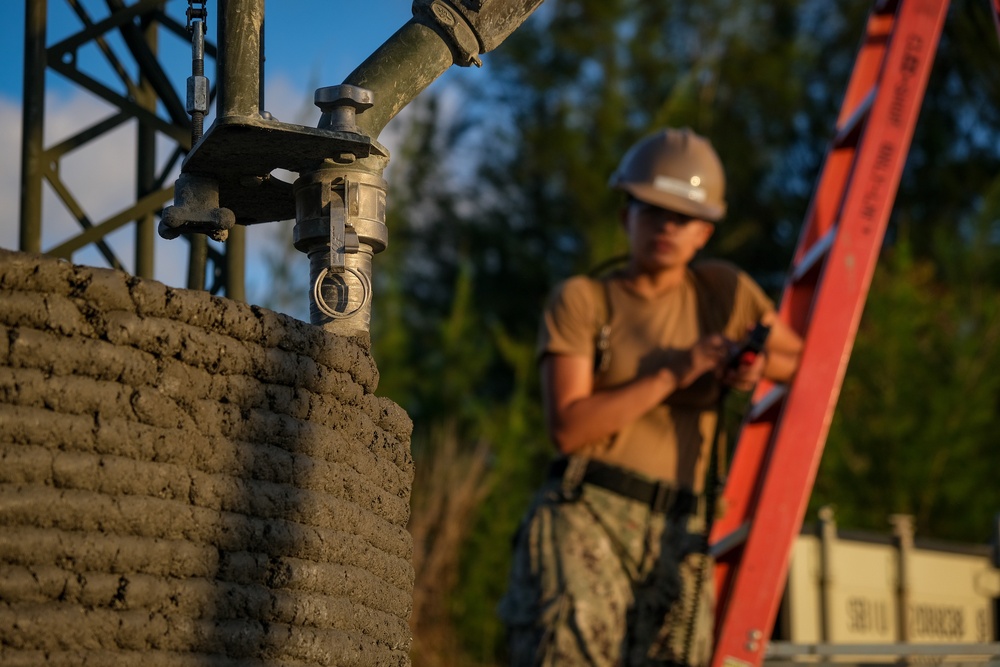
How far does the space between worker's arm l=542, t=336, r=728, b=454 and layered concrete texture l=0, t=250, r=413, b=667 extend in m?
2.29

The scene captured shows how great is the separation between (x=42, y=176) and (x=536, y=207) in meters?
16.2

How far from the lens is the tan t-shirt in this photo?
4262 mm

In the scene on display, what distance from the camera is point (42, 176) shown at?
4629 mm

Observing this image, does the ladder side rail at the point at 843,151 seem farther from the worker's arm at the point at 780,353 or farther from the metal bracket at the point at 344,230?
the metal bracket at the point at 344,230

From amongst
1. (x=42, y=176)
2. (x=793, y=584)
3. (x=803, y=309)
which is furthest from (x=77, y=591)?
(x=793, y=584)

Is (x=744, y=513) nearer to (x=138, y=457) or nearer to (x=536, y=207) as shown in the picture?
(x=138, y=457)

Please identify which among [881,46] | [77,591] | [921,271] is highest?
[921,271]

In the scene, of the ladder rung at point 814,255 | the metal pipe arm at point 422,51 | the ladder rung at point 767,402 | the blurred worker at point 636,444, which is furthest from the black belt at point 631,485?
the metal pipe arm at point 422,51

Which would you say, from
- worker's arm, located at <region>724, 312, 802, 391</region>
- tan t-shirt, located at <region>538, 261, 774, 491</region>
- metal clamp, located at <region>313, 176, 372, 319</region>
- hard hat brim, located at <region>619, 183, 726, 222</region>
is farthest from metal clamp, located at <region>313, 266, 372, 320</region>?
hard hat brim, located at <region>619, 183, 726, 222</region>

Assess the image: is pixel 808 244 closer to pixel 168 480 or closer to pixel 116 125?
pixel 116 125

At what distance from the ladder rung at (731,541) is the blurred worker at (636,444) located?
224 millimetres

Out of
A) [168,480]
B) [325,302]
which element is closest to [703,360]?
[325,302]

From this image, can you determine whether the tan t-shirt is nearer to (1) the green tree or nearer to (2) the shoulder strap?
(2) the shoulder strap

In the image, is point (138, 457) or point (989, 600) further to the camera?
point (989, 600)
